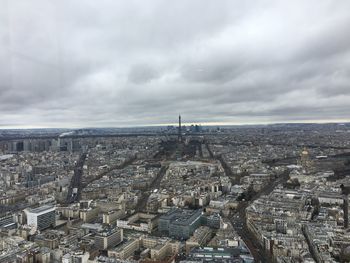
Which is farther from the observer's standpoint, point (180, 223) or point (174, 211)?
point (174, 211)

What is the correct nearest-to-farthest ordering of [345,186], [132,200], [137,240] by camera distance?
1. [137,240]
2. [132,200]
3. [345,186]

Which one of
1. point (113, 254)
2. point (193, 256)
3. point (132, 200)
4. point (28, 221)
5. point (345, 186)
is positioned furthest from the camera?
point (345, 186)

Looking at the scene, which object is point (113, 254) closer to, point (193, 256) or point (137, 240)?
point (137, 240)

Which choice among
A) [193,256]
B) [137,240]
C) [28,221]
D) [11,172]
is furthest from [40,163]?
[193,256]

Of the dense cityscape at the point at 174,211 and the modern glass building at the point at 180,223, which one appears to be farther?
the modern glass building at the point at 180,223

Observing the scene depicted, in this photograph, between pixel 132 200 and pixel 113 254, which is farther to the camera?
pixel 132 200

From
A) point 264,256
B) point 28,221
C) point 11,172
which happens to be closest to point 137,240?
point 264,256

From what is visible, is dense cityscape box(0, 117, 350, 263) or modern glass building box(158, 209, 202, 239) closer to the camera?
dense cityscape box(0, 117, 350, 263)
